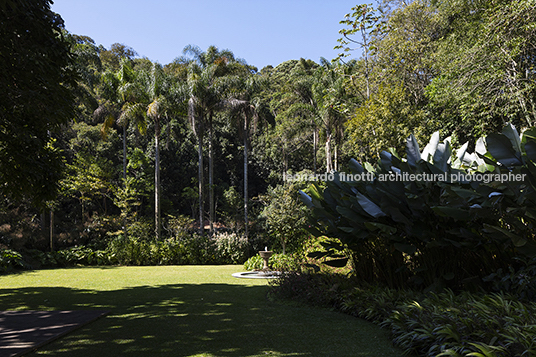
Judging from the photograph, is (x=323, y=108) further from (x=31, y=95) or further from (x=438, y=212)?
(x=31, y=95)

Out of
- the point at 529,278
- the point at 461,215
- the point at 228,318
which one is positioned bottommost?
the point at 228,318

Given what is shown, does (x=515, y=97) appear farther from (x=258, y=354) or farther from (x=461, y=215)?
(x=258, y=354)

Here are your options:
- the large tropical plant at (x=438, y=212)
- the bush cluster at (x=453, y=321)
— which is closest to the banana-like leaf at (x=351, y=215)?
the large tropical plant at (x=438, y=212)

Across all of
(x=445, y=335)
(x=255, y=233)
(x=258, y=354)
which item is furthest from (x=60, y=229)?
(x=445, y=335)

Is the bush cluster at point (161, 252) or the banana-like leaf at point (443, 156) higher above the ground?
the banana-like leaf at point (443, 156)

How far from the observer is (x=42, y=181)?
21.6 feet

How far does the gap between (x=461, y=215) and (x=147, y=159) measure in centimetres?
2611

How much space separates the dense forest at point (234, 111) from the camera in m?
6.46

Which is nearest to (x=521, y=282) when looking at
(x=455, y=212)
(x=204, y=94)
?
(x=455, y=212)

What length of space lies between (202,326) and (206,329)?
0.60 ft

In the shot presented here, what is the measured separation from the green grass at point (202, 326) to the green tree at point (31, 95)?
2.45 meters

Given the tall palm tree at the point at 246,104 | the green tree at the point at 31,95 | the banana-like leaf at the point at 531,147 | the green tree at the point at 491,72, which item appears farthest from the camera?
the tall palm tree at the point at 246,104

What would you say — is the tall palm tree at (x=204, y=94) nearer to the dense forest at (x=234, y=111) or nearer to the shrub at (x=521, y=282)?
the dense forest at (x=234, y=111)

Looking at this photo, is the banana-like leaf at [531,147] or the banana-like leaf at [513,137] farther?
the banana-like leaf at [513,137]
